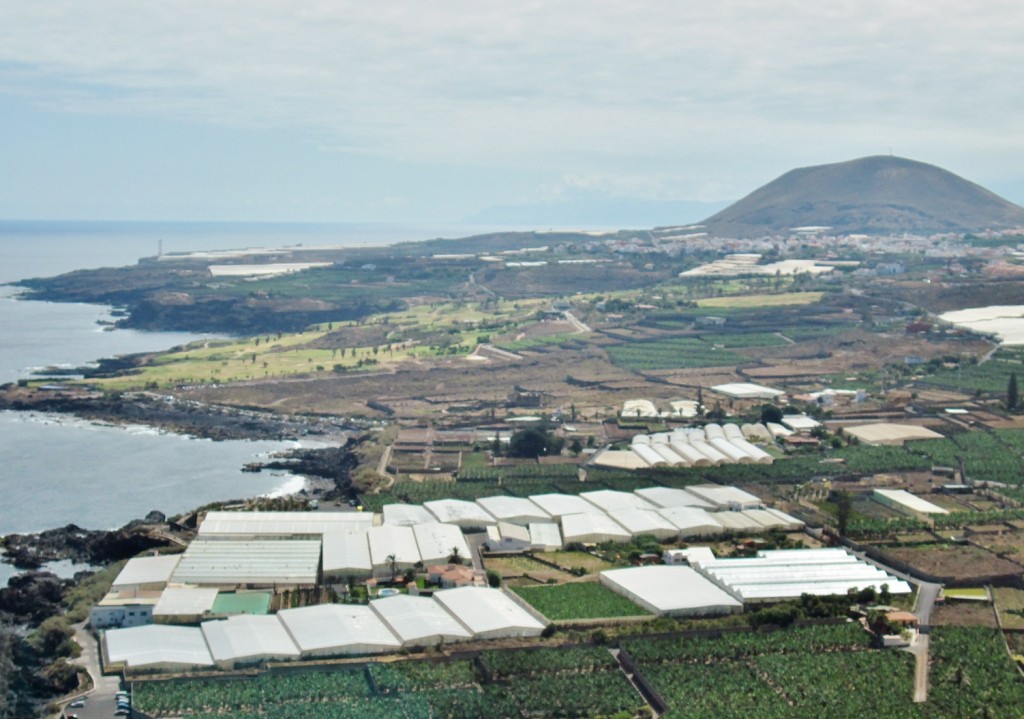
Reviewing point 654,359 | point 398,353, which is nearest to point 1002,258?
point 654,359

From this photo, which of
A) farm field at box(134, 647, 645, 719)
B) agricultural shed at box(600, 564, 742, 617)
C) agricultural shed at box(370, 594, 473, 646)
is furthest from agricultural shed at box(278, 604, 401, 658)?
agricultural shed at box(600, 564, 742, 617)

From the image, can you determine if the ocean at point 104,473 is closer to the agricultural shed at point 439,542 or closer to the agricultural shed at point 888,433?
the agricultural shed at point 439,542

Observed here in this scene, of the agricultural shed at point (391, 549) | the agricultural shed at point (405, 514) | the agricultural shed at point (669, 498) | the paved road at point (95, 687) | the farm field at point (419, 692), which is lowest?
the paved road at point (95, 687)

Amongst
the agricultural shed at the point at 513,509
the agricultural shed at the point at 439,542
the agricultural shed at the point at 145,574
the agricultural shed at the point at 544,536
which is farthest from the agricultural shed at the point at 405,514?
the agricultural shed at the point at 145,574

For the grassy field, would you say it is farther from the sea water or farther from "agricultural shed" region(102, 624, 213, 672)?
"agricultural shed" region(102, 624, 213, 672)

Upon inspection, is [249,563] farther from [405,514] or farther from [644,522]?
[644,522]

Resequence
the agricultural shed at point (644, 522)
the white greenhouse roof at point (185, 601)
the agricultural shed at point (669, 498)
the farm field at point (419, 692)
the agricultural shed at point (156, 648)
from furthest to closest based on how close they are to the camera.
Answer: the agricultural shed at point (669, 498), the agricultural shed at point (644, 522), the white greenhouse roof at point (185, 601), the agricultural shed at point (156, 648), the farm field at point (419, 692)

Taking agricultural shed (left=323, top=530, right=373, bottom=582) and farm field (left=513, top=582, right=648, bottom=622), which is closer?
farm field (left=513, top=582, right=648, bottom=622)
